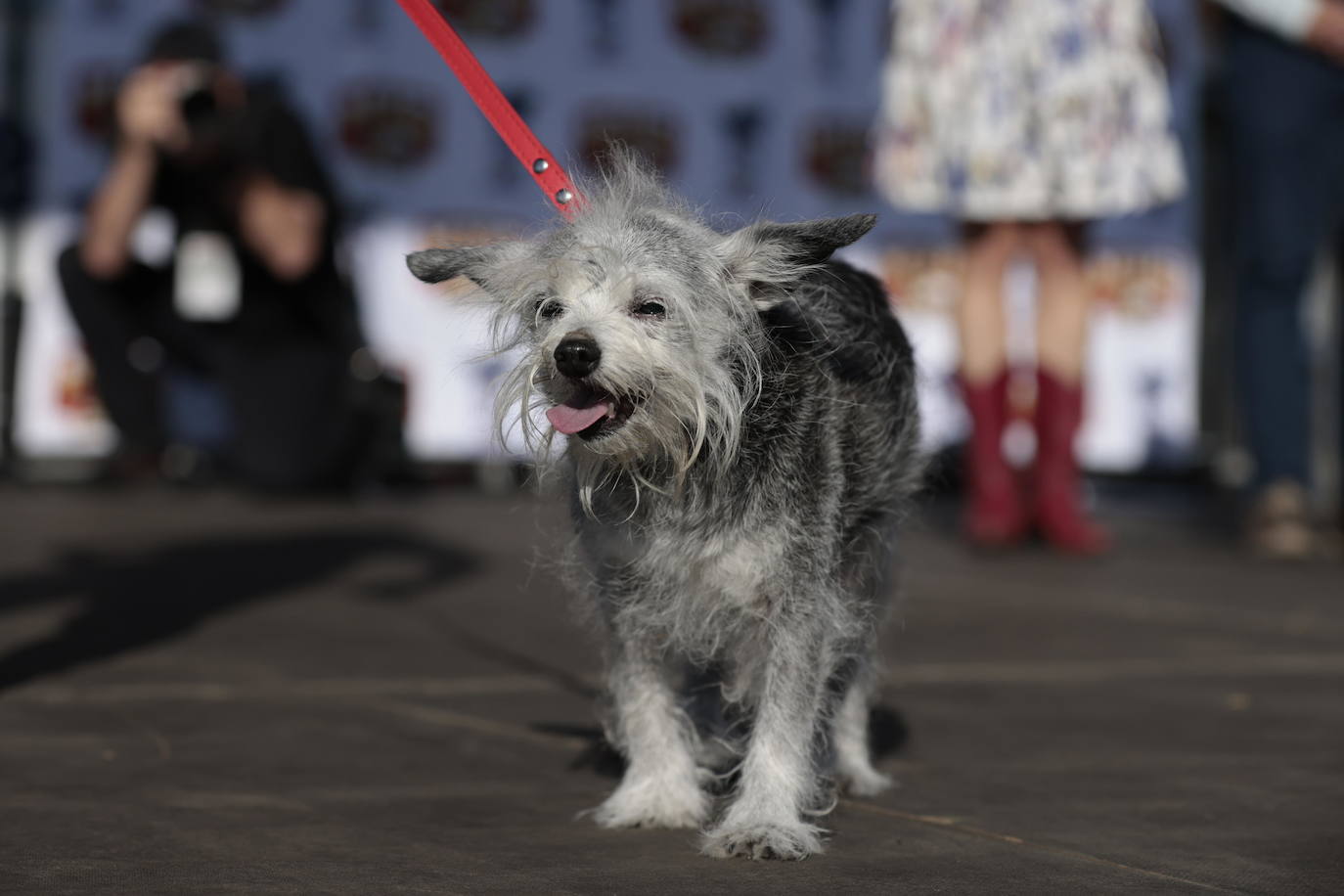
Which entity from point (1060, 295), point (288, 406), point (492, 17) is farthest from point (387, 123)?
point (1060, 295)

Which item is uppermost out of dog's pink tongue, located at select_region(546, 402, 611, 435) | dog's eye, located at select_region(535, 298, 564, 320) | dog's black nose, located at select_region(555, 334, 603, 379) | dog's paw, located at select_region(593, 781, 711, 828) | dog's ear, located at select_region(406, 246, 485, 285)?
dog's ear, located at select_region(406, 246, 485, 285)

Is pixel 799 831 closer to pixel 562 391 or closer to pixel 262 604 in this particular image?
pixel 562 391

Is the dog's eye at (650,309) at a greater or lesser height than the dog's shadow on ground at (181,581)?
greater

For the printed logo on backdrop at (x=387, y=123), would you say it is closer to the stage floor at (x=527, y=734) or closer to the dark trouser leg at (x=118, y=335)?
the dark trouser leg at (x=118, y=335)

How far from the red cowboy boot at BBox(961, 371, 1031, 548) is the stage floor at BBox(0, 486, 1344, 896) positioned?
2.09 feet

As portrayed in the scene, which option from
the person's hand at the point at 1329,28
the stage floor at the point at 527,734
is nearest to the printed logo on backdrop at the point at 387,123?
the stage floor at the point at 527,734

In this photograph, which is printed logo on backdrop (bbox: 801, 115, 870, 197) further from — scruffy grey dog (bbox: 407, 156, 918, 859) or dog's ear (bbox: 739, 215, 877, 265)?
dog's ear (bbox: 739, 215, 877, 265)

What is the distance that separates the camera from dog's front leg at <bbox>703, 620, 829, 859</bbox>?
275 centimetres

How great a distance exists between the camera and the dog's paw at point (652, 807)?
2893mm

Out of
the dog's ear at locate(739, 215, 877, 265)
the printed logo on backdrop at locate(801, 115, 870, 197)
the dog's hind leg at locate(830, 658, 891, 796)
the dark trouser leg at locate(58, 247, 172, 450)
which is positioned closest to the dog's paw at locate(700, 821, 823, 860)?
the dog's hind leg at locate(830, 658, 891, 796)

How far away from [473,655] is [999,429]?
3.15 meters

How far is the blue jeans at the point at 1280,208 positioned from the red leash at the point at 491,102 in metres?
4.70

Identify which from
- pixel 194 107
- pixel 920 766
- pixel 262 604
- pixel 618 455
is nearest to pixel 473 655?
pixel 262 604

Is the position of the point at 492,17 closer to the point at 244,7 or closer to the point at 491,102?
the point at 244,7
